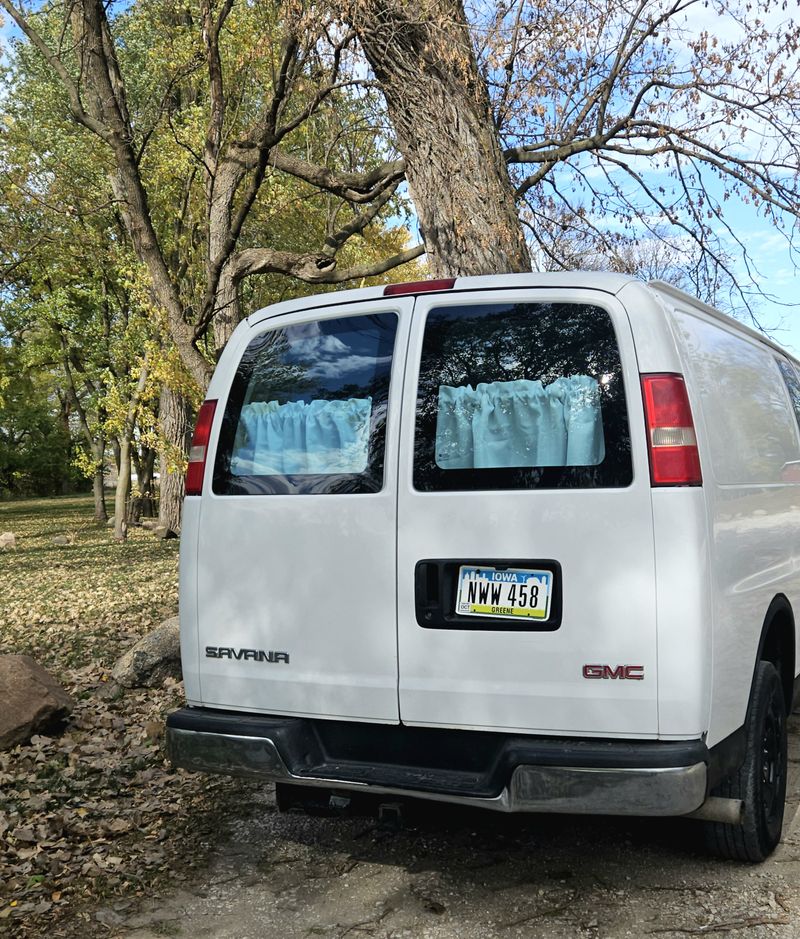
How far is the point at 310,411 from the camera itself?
396cm

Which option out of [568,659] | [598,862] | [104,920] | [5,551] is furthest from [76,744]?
[5,551]

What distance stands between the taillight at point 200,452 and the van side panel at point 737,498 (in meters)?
1.95

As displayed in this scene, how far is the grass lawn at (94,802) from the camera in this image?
13.4 ft

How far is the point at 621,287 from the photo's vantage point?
3562 mm

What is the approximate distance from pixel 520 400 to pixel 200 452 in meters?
1.43

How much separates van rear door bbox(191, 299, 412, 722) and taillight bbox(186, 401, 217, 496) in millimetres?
64

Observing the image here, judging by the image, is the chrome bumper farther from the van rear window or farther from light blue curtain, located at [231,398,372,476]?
light blue curtain, located at [231,398,372,476]

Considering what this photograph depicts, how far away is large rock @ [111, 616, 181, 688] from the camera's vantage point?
319 inches

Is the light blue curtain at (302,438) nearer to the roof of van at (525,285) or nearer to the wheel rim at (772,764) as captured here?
the roof of van at (525,285)

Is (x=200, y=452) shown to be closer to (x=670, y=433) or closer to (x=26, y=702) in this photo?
(x=670, y=433)

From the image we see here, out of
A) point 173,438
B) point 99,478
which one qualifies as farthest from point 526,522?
point 99,478

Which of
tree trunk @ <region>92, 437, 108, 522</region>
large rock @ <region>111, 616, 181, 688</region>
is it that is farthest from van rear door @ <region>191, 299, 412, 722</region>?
tree trunk @ <region>92, 437, 108, 522</region>

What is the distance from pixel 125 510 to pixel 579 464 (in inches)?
902

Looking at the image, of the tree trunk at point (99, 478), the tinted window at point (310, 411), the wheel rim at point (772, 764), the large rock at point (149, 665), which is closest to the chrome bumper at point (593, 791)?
the wheel rim at point (772, 764)
